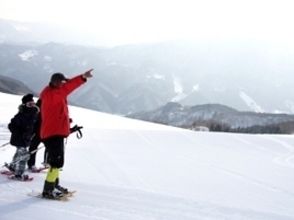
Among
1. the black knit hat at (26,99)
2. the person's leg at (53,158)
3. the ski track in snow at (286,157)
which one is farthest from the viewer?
the ski track in snow at (286,157)

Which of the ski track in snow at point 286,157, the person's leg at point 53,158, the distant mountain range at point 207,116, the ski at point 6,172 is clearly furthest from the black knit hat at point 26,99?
the distant mountain range at point 207,116

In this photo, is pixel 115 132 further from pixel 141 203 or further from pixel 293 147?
pixel 141 203

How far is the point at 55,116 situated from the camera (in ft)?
22.2

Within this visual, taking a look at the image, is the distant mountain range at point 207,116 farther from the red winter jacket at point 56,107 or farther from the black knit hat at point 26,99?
the red winter jacket at point 56,107

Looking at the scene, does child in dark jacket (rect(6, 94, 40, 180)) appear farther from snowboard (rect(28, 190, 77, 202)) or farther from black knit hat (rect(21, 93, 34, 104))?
snowboard (rect(28, 190, 77, 202))

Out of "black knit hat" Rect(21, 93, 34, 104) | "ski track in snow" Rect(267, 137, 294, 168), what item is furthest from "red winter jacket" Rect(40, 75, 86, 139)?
"ski track in snow" Rect(267, 137, 294, 168)

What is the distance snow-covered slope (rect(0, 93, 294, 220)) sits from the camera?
261 inches

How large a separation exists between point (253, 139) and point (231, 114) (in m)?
137

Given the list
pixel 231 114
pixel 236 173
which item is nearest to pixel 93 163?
pixel 236 173

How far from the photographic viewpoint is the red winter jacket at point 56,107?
6.71 metres

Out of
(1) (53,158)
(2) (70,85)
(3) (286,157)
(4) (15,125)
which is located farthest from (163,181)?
(3) (286,157)

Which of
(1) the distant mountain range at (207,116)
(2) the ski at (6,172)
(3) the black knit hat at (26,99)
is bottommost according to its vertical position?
(2) the ski at (6,172)

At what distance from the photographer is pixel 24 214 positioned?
607 centimetres

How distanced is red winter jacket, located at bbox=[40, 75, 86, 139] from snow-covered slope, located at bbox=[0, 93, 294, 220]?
3.04ft
